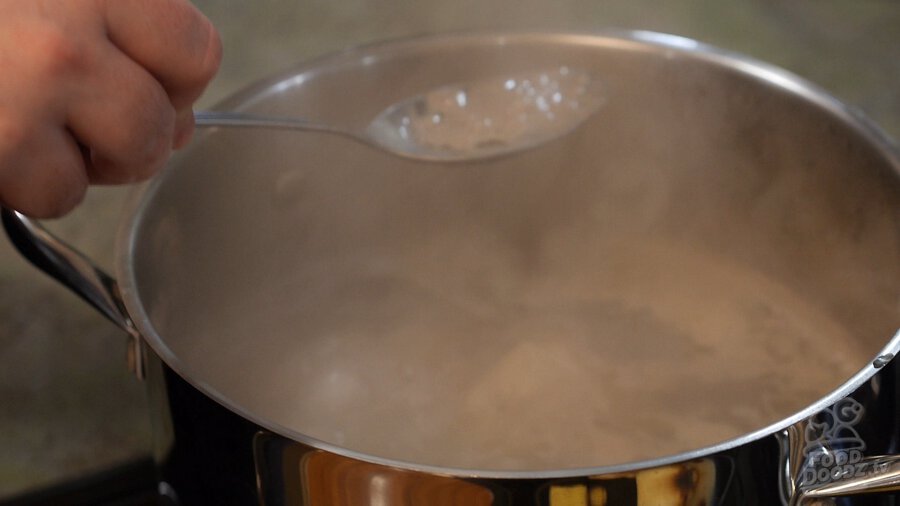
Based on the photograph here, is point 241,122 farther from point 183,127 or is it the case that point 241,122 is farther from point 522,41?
point 522,41

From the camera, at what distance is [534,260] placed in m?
0.56

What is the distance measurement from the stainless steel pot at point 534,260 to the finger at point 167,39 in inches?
3.6

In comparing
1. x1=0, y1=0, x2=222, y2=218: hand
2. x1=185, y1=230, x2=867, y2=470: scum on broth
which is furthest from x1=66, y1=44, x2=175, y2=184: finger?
x1=185, y1=230, x2=867, y2=470: scum on broth

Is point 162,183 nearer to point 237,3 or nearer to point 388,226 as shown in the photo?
point 388,226

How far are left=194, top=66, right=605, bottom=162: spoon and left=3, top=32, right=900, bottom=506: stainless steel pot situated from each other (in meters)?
0.01

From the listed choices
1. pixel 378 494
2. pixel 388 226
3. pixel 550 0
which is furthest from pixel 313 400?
pixel 550 0

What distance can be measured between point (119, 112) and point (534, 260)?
0.31 meters

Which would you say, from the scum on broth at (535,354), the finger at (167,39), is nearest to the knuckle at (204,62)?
the finger at (167,39)

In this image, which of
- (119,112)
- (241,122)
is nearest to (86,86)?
(119,112)

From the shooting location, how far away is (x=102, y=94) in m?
0.28

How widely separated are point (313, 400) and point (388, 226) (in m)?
0.12

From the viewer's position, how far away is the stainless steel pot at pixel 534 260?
17.5 inches

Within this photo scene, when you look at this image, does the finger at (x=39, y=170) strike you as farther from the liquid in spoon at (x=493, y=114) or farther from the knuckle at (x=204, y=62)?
the liquid in spoon at (x=493, y=114)

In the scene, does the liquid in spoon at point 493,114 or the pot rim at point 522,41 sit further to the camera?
the liquid in spoon at point 493,114
